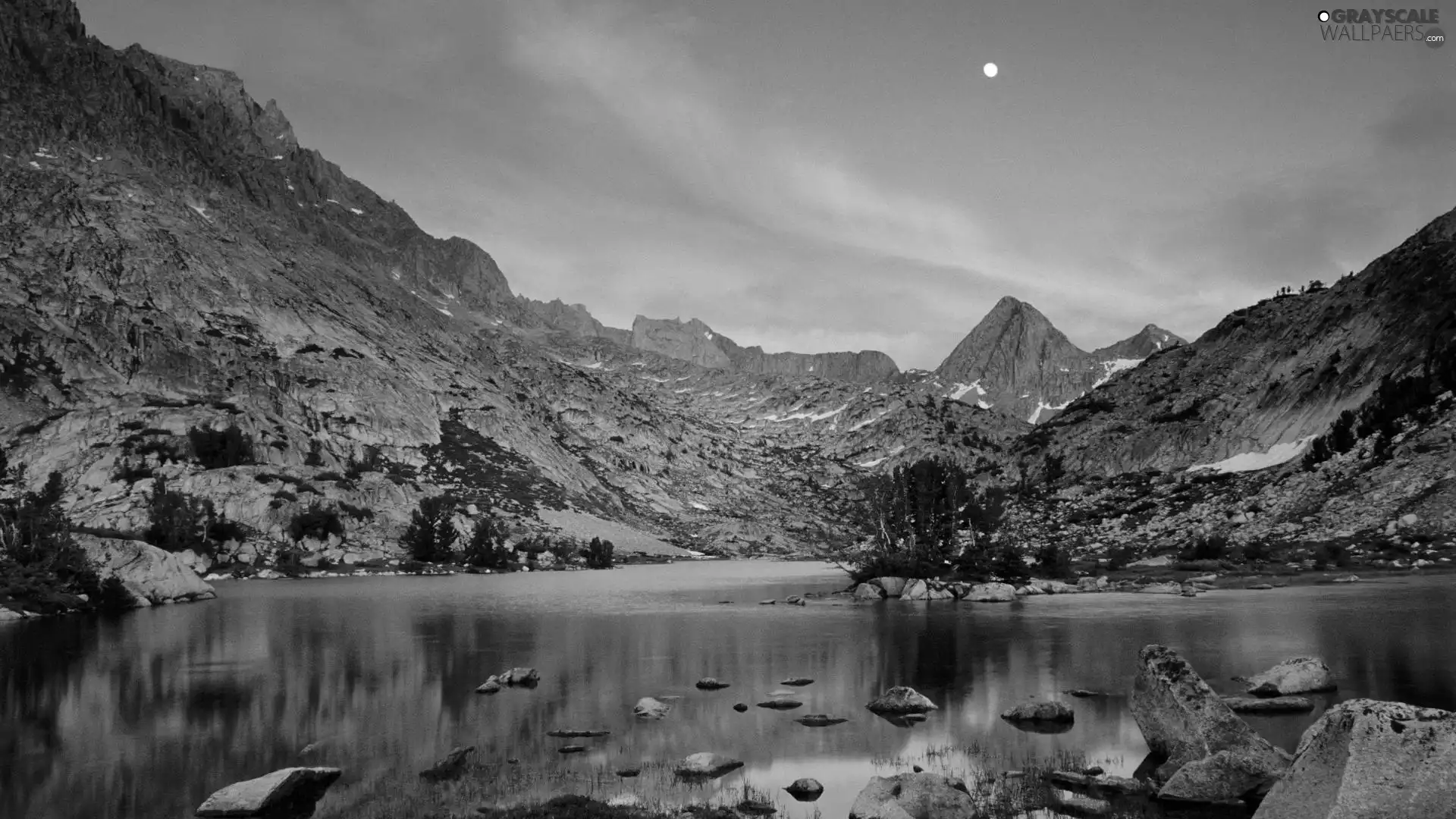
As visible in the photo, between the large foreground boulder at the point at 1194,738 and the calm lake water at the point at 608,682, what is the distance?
1.54 meters

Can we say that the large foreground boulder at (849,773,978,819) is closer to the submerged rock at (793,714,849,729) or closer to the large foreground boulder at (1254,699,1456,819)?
the large foreground boulder at (1254,699,1456,819)

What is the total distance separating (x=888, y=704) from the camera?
34.3 m

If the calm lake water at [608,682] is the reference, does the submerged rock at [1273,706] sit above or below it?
above

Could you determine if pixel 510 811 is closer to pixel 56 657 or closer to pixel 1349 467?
pixel 56 657

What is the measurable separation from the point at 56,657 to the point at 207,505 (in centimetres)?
12667

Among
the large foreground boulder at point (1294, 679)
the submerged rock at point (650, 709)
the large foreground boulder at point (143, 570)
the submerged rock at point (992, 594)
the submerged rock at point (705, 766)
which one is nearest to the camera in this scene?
the submerged rock at point (705, 766)

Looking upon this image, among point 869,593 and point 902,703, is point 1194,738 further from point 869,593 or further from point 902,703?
point 869,593

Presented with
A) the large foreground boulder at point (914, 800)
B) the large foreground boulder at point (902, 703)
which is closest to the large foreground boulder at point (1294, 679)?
the large foreground boulder at point (902, 703)

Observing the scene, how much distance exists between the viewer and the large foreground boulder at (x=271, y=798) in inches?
842

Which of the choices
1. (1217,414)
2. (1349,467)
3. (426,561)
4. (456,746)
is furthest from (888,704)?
(1217,414)

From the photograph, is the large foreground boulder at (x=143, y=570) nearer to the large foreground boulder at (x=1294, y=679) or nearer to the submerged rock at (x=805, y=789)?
the submerged rock at (x=805, y=789)

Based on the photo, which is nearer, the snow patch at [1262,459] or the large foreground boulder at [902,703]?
the large foreground boulder at [902,703]

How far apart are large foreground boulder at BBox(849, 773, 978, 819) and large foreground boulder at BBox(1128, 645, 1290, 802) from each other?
537cm

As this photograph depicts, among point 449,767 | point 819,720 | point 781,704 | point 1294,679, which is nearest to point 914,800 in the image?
point 819,720
